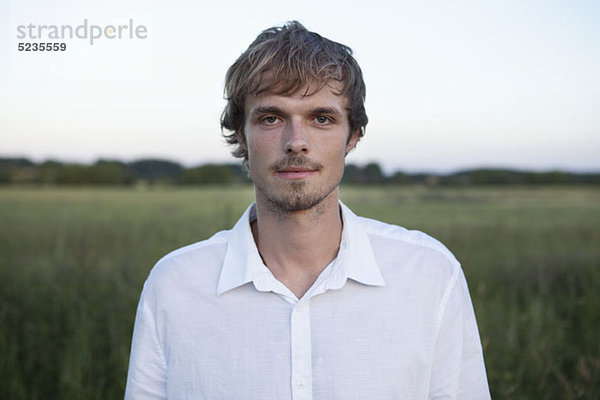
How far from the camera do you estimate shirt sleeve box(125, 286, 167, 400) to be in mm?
1678

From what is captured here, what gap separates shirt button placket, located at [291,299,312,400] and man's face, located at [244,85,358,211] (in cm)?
39

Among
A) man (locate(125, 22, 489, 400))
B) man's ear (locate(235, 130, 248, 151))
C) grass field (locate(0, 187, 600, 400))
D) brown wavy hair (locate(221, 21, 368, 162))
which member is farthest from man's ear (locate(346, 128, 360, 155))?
grass field (locate(0, 187, 600, 400))

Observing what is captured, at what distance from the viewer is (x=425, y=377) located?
1566 mm

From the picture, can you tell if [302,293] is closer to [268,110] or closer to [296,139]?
[296,139]

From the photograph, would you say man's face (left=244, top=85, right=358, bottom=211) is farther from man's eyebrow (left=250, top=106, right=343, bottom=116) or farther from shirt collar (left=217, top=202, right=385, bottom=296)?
shirt collar (left=217, top=202, right=385, bottom=296)

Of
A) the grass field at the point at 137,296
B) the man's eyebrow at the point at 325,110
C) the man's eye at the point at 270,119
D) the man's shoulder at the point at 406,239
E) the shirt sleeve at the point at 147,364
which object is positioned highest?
the man's eyebrow at the point at 325,110

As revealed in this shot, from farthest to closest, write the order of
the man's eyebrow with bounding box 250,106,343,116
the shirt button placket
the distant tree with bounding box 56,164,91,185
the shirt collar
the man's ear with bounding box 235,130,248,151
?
the distant tree with bounding box 56,164,91,185 → the man's ear with bounding box 235,130,248,151 → the man's eyebrow with bounding box 250,106,343,116 → the shirt collar → the shirt button placket

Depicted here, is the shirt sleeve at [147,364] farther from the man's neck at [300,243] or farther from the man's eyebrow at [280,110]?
the man's eyebrow at [280,110]

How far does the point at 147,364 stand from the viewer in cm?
168

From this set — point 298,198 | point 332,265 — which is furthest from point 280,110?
point 332,265

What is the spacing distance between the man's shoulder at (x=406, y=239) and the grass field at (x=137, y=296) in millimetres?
1610

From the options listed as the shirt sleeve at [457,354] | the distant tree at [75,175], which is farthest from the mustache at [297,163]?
the distant tree at [75,175]

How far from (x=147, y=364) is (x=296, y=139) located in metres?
0.94

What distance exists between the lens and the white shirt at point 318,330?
60.6 inches
